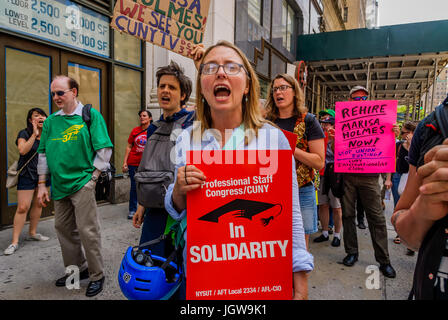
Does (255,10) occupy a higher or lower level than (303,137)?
higher

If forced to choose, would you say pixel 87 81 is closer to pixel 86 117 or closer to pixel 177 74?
pixel 86 117

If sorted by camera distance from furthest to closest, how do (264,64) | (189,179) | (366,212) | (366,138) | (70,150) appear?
1. (264,64)
2. (366,138)
3. (366,212)
4. (70,150)
5. (189,179)

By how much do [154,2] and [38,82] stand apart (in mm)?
3964

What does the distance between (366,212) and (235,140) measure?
324cm

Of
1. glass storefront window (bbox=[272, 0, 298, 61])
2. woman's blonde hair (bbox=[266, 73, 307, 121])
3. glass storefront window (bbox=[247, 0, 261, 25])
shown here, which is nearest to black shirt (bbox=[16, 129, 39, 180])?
woman's blonde hair (bbox=[266, 73, 307, 121])

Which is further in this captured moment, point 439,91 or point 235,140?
point 439,91

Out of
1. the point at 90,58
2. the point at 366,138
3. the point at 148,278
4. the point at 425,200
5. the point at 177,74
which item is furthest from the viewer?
the point at 90,58

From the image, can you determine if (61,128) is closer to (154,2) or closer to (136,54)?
(154,2)

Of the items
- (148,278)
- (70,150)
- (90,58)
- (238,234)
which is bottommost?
(148,278)

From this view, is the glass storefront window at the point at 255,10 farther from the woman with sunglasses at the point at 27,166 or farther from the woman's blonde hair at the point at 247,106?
the woman's blonde hair at the point at 247,106

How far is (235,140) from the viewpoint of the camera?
140 cm

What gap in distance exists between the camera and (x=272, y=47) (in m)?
10.7

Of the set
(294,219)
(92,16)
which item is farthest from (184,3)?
(92,16)

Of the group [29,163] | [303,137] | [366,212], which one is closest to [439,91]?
[366,212]
